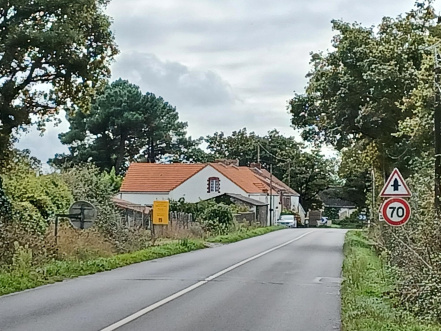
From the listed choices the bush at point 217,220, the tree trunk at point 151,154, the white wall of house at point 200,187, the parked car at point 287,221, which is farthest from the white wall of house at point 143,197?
the bush at point 217,220

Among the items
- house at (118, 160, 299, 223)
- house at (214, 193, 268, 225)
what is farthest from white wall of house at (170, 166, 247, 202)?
house at (214, 193, 268, 225)

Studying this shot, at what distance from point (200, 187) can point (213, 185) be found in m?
1.46

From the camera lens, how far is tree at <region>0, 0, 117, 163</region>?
26594 millimetres

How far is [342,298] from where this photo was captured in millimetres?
15672

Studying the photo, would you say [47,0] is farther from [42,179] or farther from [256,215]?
[256,215]

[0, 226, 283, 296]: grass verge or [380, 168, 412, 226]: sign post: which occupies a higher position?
[380, 168, 412, 226]: sign post

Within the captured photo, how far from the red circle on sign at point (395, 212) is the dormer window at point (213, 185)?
59.7 metres

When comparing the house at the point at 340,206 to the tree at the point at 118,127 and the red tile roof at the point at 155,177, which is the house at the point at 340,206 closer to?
the tree at the point at 118,127

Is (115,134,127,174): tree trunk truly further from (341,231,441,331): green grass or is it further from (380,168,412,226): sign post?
(380,168,412,226): sign post

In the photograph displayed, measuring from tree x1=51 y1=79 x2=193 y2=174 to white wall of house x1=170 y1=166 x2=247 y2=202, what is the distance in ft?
25.4

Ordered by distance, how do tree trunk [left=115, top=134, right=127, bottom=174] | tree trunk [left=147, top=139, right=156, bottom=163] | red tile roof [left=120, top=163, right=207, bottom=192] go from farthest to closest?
tree trunk [left=147, top=139, right=156, bottom=163] → tree trunk [left=115, top=134, right=127, bottom=174] → red tile roof [left=120, top=163, right=207, bottom=192]

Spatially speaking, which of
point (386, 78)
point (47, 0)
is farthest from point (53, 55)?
point (386, 78)

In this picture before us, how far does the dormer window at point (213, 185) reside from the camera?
76938 mm

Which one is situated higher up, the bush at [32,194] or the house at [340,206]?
the house at [340,206]
